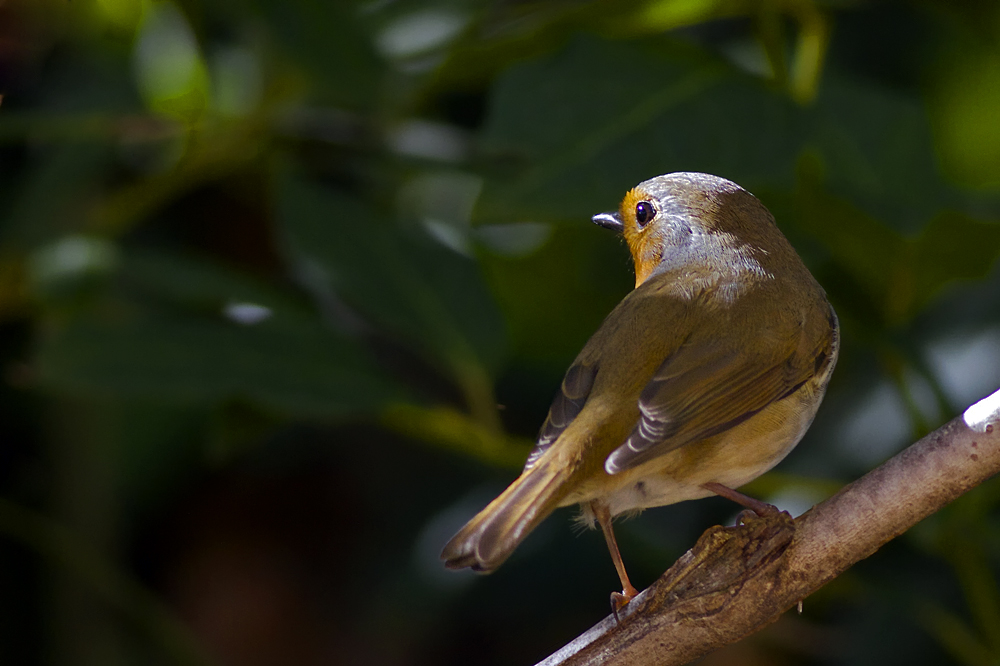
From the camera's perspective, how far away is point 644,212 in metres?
1.35

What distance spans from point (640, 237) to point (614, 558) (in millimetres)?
385

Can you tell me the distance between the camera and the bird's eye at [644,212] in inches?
52.8

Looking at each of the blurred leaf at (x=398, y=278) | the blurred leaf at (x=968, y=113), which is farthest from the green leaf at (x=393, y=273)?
the blurred leaf at (x=968, y=113)

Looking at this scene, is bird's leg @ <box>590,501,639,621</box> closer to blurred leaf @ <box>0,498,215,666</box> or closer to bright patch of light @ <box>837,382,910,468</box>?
bright patch of light @ <box>837,382,910,468</box>

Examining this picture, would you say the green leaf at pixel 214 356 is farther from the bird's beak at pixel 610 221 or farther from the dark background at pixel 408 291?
the bird's beak at pixel 610 221

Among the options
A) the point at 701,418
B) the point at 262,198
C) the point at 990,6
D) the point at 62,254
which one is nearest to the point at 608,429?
the point at 701,418

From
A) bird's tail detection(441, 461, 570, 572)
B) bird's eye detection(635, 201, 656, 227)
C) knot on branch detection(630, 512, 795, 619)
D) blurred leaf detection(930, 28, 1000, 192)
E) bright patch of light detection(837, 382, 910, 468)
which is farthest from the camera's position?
blurred leaf detection(930, 28, 1000, 192)

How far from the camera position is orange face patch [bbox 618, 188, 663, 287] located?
4.43ft

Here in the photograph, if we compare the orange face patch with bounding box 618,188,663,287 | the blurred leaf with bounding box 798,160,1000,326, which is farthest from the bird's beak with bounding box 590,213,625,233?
the blurred leaf with bounding box 798,160,1000,326

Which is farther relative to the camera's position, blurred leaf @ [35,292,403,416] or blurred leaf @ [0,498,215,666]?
blurred leaf @ [0,498,215,666]

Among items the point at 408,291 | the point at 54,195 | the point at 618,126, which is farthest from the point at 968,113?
the point at 54,195

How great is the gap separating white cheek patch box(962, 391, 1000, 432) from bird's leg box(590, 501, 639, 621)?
0.38 metres

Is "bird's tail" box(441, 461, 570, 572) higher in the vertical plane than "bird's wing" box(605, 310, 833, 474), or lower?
higher

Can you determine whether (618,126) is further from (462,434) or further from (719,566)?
(719,566)
